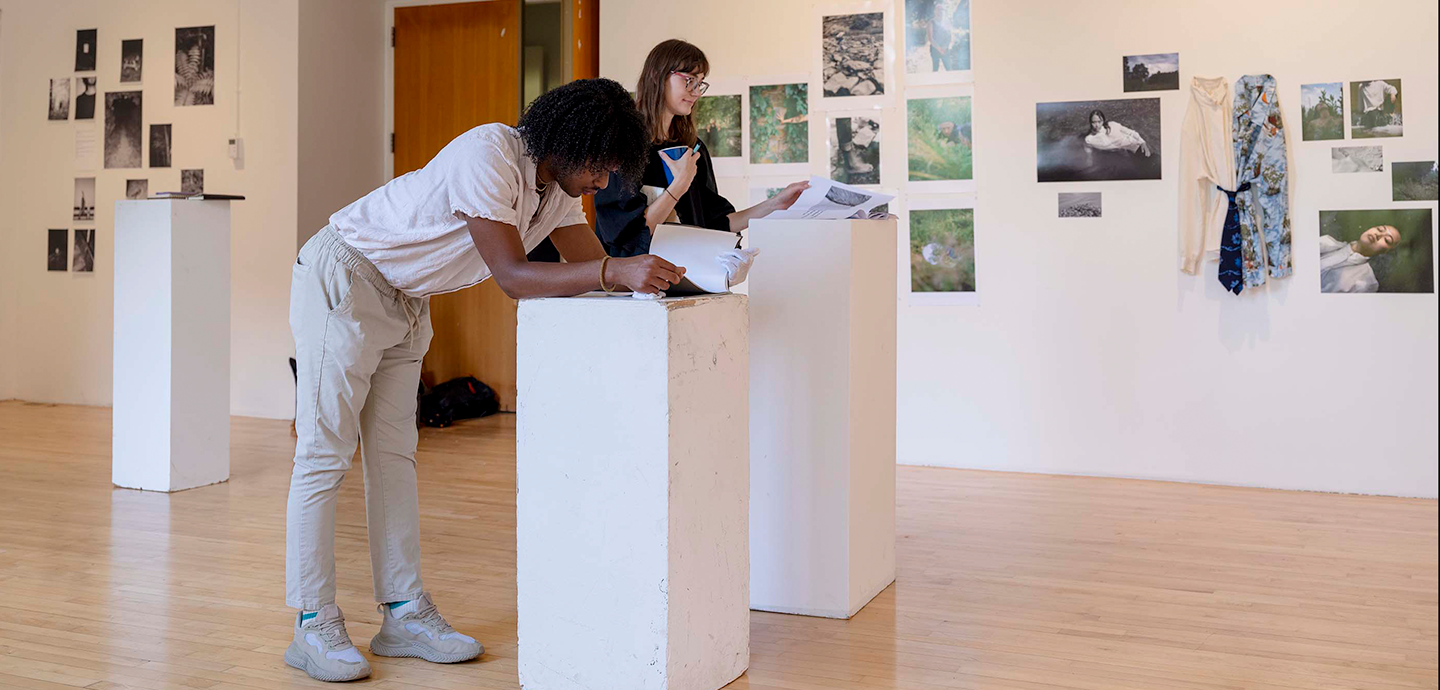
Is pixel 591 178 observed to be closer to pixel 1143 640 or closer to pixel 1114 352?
pixel 1143 640

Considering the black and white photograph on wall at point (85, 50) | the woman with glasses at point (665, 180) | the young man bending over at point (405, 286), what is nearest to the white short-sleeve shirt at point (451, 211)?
the young man bending over at point (405, 286)

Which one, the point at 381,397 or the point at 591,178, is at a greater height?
the point at 591,178

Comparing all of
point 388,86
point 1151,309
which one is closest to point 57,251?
point 388,86

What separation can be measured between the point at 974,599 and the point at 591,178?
1582 mm

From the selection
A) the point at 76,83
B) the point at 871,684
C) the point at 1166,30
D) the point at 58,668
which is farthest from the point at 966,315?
the point at 76,83

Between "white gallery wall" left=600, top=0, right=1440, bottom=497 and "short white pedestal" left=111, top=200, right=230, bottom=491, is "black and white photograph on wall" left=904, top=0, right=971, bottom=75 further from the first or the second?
"short white pedestal" left=111, top=200, right=230, bottom=491

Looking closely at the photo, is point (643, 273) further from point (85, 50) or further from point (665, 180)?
point (85, 50)

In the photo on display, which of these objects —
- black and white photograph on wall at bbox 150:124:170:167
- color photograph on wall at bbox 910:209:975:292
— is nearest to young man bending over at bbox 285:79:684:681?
color photograph on wall at bbox 910:209:975:292

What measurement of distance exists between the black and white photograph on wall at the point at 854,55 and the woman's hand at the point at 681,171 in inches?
99.1

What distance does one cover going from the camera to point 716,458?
2.46 m

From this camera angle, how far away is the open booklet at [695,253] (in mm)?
2494

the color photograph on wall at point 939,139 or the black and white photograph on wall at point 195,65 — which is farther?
the black and white photograph on wall at point 195,65

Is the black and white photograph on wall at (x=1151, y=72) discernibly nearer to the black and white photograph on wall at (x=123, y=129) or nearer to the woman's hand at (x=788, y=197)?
the woman's hand at (x=788, y=197)

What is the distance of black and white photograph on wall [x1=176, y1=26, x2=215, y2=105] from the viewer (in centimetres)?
657
